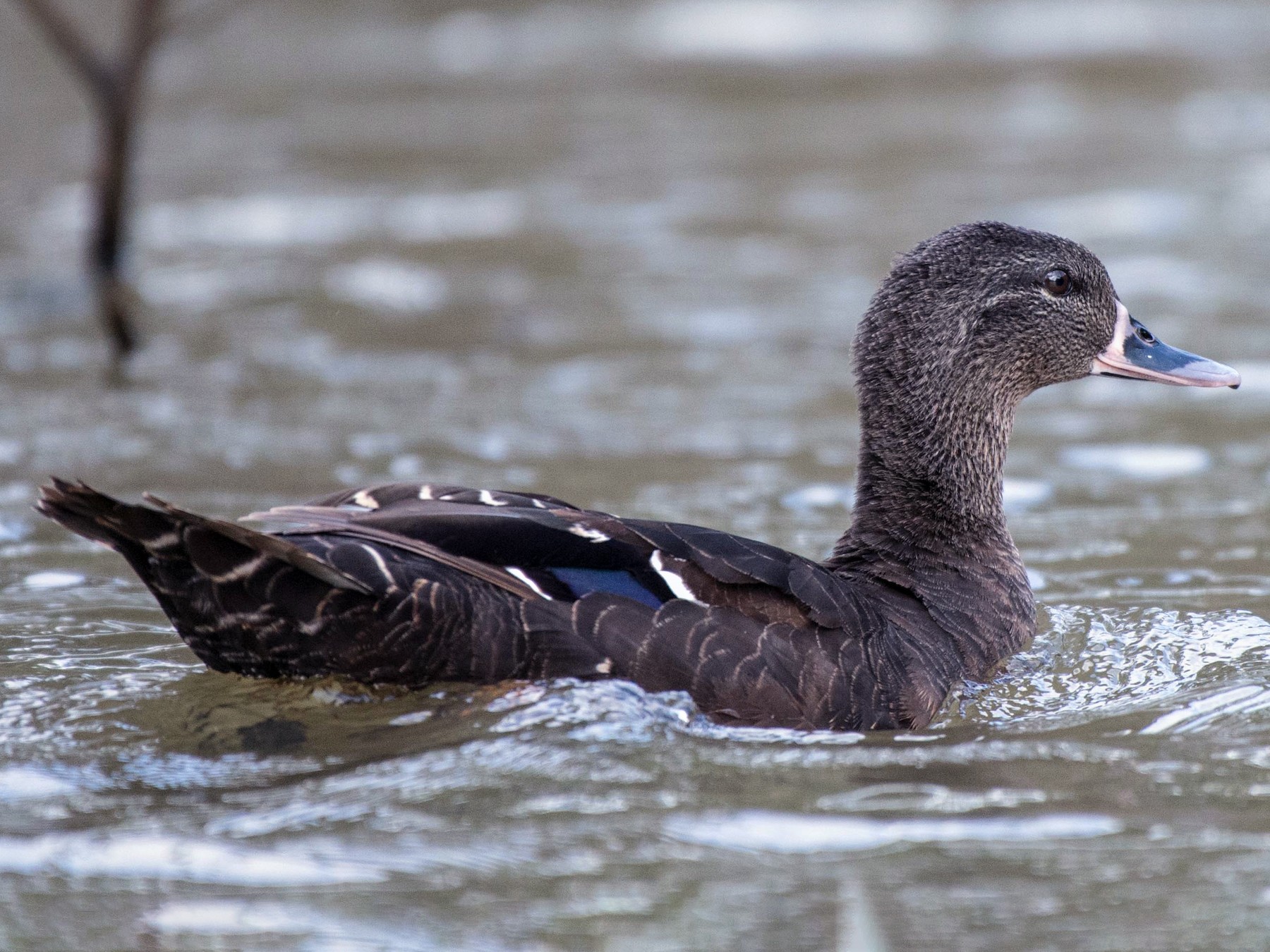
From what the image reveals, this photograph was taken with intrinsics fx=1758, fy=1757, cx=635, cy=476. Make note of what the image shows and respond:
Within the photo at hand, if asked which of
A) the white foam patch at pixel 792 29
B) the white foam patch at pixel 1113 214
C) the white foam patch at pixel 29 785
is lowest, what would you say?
the white foam patch at pixel 29 785

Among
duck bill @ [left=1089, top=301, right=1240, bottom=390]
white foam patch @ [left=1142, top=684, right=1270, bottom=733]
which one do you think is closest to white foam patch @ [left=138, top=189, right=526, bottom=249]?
duck bill @ [left=1089, top=301, right=1240, bottom=390]

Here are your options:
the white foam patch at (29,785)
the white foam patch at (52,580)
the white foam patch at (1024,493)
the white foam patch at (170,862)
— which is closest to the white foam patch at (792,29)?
the white foam patch at (1024,493)

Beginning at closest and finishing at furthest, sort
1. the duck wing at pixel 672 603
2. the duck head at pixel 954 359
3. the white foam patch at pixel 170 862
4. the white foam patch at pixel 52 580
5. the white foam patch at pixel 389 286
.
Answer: the white foam patch at pixel 170 862 < the duck wing at pixel 672 603 < the duck head at pixel 954 359 < the white foam patch at pixel 52 580 < the white foam patch at pixel 389 286

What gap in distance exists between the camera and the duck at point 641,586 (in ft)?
15.8

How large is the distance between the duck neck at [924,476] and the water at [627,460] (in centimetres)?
53

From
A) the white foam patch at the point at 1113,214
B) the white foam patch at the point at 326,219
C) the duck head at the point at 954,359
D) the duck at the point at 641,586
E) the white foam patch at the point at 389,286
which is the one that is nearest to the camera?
the duck at the point at 641,586

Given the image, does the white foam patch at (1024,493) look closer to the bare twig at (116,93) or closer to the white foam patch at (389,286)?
the white foam patch at (389,286)

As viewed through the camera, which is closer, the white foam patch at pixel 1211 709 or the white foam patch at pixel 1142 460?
the white foam patch at pixel 1211 709

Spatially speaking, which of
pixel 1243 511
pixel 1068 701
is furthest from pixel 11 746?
pixel 1243 511

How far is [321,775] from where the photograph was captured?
15.6 ft

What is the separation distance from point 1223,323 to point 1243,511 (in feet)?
10.9

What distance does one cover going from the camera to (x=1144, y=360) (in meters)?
6.17

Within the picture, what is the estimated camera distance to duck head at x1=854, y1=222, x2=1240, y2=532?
579cm

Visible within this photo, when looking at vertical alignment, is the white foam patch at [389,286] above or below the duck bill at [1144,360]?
above
